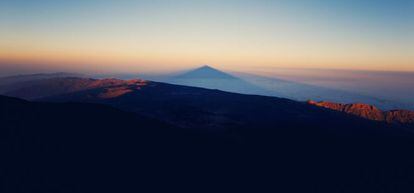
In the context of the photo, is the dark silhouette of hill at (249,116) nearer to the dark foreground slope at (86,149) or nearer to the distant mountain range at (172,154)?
the distant mountain range at (172,154)

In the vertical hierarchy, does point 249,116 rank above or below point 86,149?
below

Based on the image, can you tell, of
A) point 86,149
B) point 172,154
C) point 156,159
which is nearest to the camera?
point 86,149

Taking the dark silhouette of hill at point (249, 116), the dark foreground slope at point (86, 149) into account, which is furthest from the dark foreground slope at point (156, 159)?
the dark silhouette of hill at point (249, 116)

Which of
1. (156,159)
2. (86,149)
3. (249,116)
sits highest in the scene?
(86,149)

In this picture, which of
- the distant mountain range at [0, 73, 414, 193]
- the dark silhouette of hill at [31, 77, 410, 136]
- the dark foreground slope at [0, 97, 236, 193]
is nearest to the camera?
the dark foreground slope at [0, 97, 236, 193]

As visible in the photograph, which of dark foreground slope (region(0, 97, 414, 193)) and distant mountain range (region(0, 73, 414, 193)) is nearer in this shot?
dark foreground slope (region(0, 97, 414, 193))

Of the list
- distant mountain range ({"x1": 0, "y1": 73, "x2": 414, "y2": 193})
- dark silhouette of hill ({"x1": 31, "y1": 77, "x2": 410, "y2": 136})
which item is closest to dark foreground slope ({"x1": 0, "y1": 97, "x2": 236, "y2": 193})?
distant mountain range ({"x1": 0, "y1": 73, "x2": 414, "y2": 193})

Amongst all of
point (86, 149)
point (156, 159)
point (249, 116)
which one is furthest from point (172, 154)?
point (249, 116)

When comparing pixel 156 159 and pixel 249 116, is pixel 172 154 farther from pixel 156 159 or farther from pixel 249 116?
pixel 249 116

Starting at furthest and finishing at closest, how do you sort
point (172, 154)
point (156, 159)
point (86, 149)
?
1. point (172, 154)
2. point (156, 159)
3. point (86, 149)

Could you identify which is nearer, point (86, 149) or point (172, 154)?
point (86, 149)

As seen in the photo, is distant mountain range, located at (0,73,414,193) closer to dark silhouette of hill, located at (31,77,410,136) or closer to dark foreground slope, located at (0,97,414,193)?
Result: dark foreground slope, located at (0,97,414,193)
